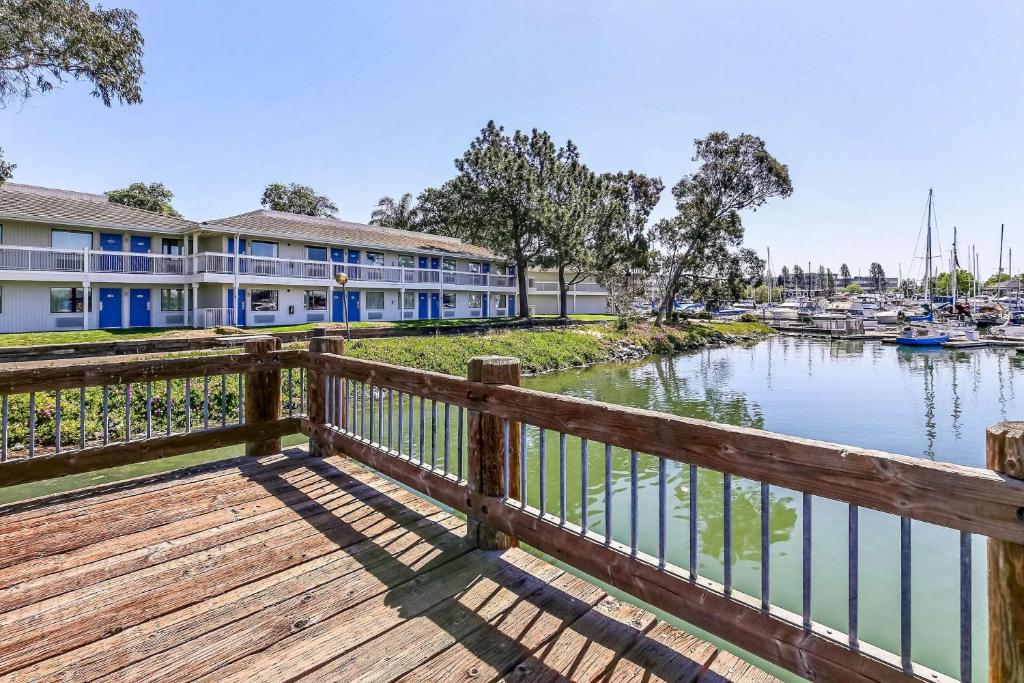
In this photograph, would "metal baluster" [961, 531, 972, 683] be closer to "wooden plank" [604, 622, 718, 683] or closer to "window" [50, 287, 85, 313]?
"wooden plank" [604, 622, 718, 683]

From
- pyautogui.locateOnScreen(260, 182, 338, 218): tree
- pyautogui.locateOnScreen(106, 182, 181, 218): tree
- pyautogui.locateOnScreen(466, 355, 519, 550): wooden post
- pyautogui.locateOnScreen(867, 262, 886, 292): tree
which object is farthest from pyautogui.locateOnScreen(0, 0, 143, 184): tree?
pyautogui.locateOnScreen(867, 262, 886, 292): tree

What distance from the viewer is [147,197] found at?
41.2m

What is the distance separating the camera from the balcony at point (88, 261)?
1884cm

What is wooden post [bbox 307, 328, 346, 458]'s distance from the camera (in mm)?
4898

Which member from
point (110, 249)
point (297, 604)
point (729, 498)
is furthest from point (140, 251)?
point (729, 498)

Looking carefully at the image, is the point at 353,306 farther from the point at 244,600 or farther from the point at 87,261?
the point at 244,600

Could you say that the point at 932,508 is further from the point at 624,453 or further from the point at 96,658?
the point at 624,453

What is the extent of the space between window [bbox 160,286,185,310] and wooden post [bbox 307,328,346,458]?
2330 cm

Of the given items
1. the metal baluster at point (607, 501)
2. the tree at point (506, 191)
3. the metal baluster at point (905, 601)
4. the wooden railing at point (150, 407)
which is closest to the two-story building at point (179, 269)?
the tree at point (506, 191)

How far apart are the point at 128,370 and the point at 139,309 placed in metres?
22.9

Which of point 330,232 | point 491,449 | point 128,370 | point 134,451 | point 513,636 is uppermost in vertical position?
point 330,232

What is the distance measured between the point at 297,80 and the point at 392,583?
66.1ft

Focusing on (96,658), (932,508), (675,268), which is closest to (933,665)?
(932,508)

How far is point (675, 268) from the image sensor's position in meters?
39.6
